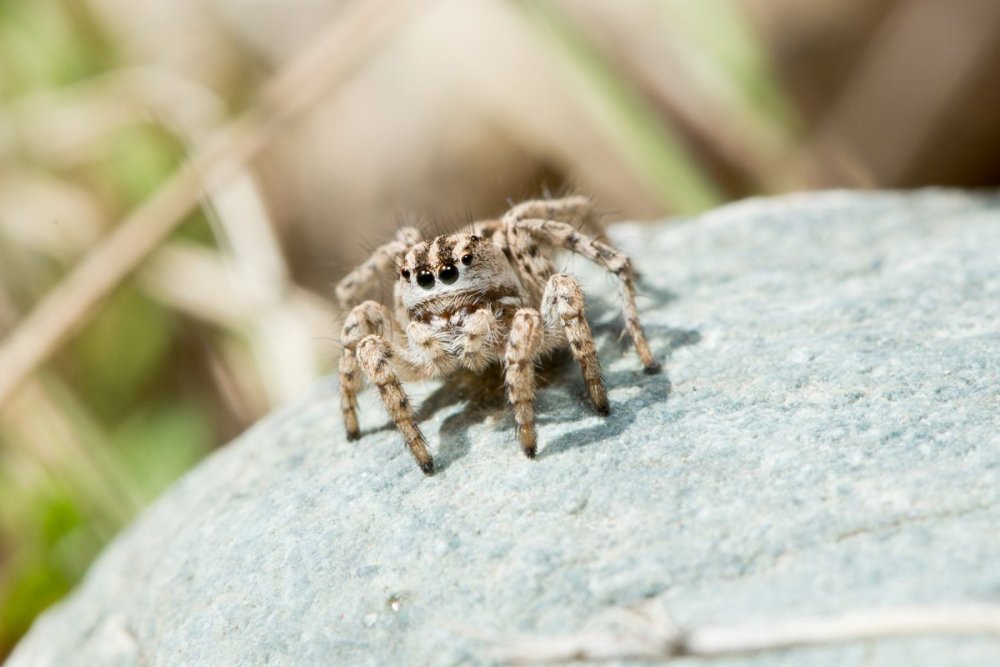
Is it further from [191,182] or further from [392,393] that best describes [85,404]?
[392,393]

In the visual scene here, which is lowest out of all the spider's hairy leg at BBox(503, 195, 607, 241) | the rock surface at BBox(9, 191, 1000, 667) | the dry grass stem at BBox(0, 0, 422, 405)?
the rock surface at BBox(9, 191, 1000, 667)

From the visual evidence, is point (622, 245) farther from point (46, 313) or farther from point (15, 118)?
point (15, 118)

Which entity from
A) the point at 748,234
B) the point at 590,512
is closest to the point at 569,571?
the point at 590,512

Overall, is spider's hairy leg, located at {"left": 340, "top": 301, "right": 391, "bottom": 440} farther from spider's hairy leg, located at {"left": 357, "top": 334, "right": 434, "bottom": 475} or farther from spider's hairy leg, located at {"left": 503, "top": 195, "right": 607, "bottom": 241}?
spider's hairy leg, located at {"left": 503, "top": 195, "right": 607, "bottom": 241}

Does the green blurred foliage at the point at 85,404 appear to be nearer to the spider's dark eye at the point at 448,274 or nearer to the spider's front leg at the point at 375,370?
the spider's front leg at the point at 375,370

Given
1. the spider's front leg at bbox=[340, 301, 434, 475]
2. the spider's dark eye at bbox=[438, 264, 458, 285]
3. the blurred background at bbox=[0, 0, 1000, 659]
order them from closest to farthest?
1. the spider's front leg at bbox=[340, 301, 434, 475]
2. the spider's dark eye at bbox=[438, 264, 458, 285]
3. the blurred background at bbox=[0, 0, 1000, 659]

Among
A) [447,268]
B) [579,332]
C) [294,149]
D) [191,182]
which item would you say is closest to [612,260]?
[579,332]

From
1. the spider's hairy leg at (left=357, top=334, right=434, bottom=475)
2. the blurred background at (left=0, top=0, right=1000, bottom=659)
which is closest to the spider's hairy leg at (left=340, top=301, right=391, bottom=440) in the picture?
the spider's hairy leg at (left=357, top=334, right=434, bottom=475)
